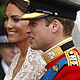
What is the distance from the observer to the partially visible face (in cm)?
634

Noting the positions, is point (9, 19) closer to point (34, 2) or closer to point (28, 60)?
point (28, 60)

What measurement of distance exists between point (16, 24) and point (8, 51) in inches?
106

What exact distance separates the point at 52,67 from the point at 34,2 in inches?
27.4

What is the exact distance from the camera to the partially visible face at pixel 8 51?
20.8ft

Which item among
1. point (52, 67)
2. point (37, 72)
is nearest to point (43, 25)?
point (52, 67)

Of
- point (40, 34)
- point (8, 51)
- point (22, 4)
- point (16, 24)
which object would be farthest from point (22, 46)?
point (8, 51)

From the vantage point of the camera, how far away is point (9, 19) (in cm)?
384

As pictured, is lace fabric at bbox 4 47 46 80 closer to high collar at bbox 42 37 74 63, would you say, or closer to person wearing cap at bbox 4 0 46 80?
person wearing cap at bbox 4 0 46 80

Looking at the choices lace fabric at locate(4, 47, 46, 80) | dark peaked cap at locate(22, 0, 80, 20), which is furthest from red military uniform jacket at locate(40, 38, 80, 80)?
lace fabric at locate(4, 47, 46, 80)

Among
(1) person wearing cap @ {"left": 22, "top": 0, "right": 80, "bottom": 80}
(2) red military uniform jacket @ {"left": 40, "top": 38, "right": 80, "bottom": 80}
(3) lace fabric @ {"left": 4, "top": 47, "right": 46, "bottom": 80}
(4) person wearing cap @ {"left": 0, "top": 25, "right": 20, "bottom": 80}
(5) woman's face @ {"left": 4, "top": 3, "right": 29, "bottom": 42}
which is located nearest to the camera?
(2) red military uniform jacket @ {"left": 40, "top": 38, "right": 80, "bottom": 80}

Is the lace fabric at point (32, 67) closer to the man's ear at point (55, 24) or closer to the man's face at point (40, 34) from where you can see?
the man's face at point (40, 34)

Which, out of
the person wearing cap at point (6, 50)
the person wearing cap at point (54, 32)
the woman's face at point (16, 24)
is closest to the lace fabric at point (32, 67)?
the woman's face at point (16, 24)

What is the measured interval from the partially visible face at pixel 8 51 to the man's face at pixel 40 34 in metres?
3.55

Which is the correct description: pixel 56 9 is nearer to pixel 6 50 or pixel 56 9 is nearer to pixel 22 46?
pixel 22 46
